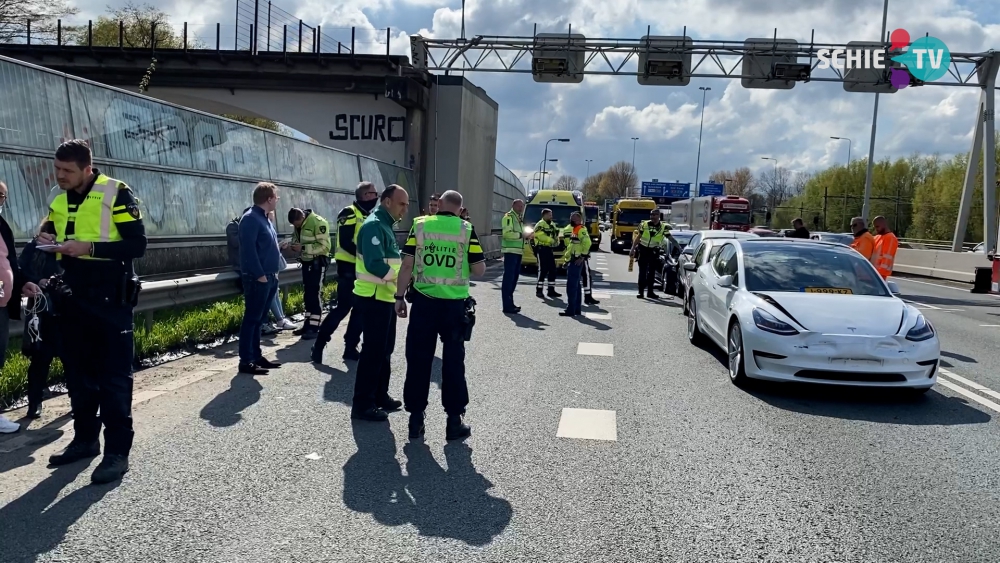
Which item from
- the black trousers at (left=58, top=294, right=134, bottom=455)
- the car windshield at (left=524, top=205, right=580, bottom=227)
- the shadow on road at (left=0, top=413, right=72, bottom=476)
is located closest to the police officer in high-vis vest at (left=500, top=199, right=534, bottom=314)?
the shadow on road at (left=0, top=413, right=72, bottom=476)

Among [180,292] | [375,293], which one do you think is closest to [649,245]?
[180,292]

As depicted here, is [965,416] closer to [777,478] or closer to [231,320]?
[777,478]

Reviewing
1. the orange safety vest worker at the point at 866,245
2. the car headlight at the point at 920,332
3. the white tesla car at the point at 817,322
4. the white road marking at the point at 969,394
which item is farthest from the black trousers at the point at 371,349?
the orange safety vest worker at the point at 866,245

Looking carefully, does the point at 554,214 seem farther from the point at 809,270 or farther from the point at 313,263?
the point at 809,270

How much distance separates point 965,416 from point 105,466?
6.50 metres

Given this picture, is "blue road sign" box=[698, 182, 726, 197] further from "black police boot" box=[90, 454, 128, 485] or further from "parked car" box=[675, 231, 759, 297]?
Answer: "black police boot" box=[90, 454, 128, 485]

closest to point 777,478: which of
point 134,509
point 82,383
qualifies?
point 134,509

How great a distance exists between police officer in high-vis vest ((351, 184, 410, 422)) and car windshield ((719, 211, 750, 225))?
41169 mm

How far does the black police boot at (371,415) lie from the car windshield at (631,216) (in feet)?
123

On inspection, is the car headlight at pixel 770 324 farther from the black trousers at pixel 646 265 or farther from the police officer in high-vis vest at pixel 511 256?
the black trousers at pixel 646 265

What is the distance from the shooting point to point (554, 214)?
92.3 feet

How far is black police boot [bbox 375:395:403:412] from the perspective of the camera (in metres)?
6.71

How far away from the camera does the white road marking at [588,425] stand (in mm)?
6102

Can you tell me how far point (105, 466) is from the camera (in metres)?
4.77
